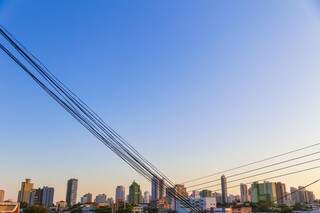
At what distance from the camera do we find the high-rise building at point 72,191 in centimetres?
16762

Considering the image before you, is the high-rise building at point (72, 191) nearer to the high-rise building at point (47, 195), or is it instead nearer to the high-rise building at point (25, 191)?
the high-rise building at point (47, 195)

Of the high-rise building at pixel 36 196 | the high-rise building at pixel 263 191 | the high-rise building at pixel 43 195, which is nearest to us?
the high-rise building at pixel 263 191

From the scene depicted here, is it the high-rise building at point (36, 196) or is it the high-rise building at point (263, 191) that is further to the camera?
the high-rise building at point (36, 196)

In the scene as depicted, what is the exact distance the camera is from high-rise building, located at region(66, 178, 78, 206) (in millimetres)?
167625

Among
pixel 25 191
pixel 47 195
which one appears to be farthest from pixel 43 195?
pixel 25 191

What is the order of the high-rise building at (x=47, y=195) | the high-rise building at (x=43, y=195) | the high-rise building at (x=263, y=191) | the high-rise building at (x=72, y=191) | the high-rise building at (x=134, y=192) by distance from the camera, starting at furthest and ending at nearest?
the high-rise building at (x=72, y=191) < the high-rise building at (x=47, y=195) < the high-rise building at (x=134, y=192) < the high-rise building at (x=43, y=195) < the high-rise building at (x=263, y=191)

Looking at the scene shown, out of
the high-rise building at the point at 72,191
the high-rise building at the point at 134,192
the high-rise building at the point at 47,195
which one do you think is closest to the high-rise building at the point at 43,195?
the high-rise building at the point at 47,195

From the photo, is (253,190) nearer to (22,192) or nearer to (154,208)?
(154,208)

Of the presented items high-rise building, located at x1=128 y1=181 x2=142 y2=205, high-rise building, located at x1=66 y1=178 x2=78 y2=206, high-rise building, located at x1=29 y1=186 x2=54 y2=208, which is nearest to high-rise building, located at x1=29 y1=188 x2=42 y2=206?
high-rise building, located at x1=29 y1=186 x2=54 y2=208

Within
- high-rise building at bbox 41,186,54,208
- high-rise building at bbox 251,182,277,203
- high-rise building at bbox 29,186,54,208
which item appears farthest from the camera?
high-rise building at bbox 41,186,54,208

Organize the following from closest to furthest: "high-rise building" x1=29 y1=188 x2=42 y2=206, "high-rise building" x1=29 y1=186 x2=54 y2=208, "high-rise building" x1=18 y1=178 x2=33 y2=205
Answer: "high-rise building" x1=18 y1=178 x2=33 y2=205 < "high-rise building" x1=29 y1=188 x2=42 y2=206 < "high-rise building" x1=29 y1=186 x2=54 y2=208

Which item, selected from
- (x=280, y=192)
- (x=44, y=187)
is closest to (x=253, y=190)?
(x=280, y=192)

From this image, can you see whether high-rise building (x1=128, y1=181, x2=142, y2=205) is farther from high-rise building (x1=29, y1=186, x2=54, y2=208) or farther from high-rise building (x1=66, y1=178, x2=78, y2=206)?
high-rise building (x1=29, y1=186, x2=54, y2=208)

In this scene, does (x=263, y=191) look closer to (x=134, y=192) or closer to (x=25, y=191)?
(x=134, y=192)
